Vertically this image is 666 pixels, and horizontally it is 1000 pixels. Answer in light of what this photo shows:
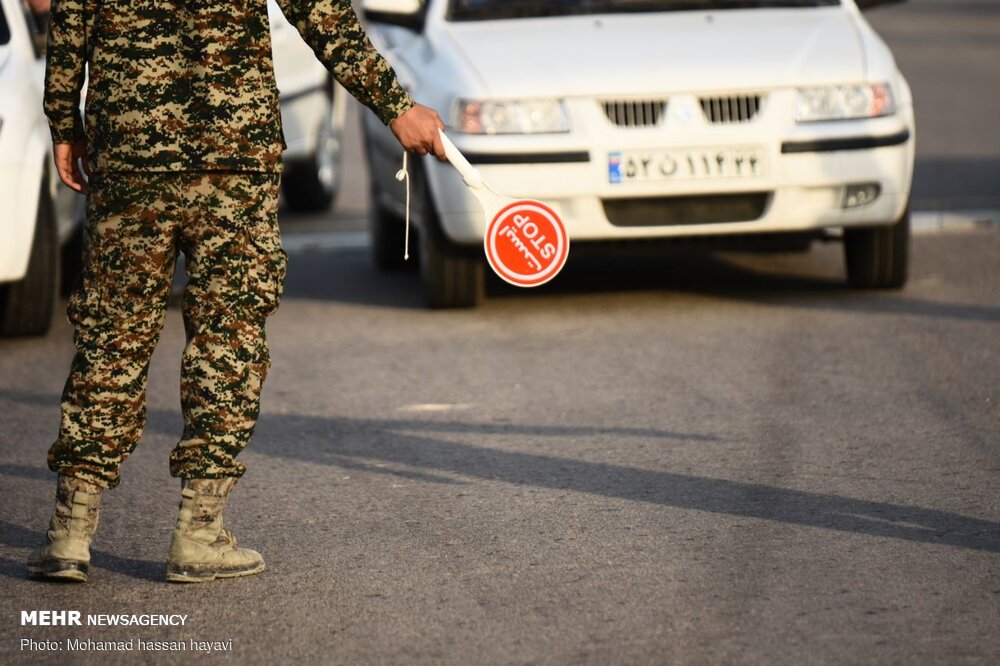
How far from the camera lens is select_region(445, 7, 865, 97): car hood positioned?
8.73 m

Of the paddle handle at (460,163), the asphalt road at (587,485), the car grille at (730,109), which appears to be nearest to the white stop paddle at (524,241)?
the paddle handle at (460,163)

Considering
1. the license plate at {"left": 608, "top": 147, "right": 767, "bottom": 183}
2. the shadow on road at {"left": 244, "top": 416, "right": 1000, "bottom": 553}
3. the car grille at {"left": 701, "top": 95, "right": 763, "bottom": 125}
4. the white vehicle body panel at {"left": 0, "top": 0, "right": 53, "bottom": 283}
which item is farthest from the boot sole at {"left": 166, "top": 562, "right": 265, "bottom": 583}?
the car grille at {"left": 701, "top": 95, "right": 763, "bottom": 125}

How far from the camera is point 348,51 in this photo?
4867 millimetres

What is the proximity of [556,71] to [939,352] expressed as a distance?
6.68ft

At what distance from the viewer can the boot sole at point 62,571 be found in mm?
4977

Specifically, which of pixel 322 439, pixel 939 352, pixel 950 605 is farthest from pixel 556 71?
pixel 950 605

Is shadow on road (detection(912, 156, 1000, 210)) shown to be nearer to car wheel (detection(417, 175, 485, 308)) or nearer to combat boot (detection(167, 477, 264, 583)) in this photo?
car wheel (detection(417, 175, 485, 308))

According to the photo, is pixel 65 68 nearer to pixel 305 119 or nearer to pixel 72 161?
pixel 72 161

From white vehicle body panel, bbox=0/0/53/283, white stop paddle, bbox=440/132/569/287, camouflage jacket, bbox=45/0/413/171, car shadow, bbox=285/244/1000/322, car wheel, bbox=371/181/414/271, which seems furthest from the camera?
car wheel, bbox=371/181/414/271

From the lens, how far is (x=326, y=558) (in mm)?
5219

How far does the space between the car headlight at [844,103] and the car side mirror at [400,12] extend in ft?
6.36

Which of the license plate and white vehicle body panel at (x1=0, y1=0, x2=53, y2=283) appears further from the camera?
the license plate

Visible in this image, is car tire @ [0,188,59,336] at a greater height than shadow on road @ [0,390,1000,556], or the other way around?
car tire @ [0,188,59,336]

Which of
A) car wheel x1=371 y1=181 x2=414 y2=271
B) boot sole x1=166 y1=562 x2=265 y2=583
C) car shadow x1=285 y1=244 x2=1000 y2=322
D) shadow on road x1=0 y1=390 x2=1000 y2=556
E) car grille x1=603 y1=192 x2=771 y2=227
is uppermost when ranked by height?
car grille x1=603 y1=192 x2=771 y2=227
